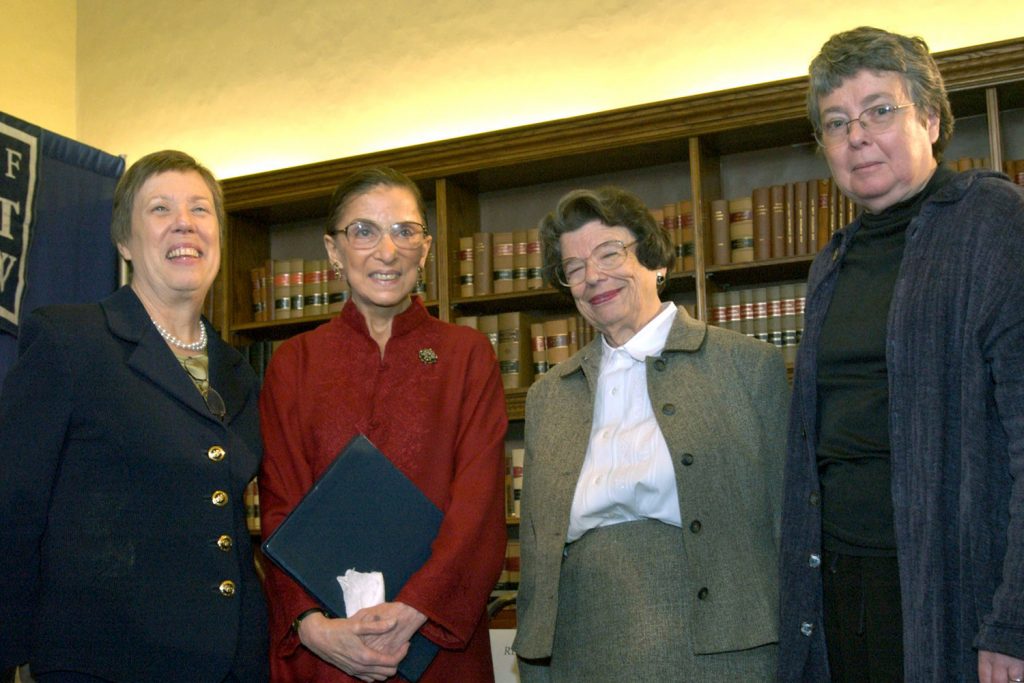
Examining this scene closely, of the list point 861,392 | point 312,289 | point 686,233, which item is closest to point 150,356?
point 861,392

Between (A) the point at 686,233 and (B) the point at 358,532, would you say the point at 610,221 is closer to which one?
(B) the point at 358,532

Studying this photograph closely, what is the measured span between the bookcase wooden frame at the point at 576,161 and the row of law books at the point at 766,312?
0.26 ft

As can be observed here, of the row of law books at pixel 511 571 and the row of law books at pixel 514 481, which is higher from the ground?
the row of law books at pixel 514 481

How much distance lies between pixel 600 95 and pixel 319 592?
3226 millimetres

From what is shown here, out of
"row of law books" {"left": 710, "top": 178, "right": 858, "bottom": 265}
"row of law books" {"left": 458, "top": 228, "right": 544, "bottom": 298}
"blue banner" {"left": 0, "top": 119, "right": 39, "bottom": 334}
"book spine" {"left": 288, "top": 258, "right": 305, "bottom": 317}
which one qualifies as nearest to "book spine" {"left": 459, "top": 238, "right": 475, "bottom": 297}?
"row of law books" {"left": 458, "top": 228, "right": 544, "bottom": 298}

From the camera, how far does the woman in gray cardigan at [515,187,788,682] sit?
7.27ft

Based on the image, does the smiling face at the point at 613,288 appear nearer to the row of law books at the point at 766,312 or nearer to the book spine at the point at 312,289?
the row of law books at the point at 766,312

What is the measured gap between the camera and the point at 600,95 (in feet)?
16.2

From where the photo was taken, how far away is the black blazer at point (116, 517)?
2.10 m

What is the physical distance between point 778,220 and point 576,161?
90 cm

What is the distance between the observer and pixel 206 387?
8.01ft

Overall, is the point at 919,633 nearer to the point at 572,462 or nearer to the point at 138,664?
the point at 572,462

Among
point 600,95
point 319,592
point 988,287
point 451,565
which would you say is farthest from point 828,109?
point 600,95

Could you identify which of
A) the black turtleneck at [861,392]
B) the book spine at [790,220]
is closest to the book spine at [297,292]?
the book spine at [790,220]
